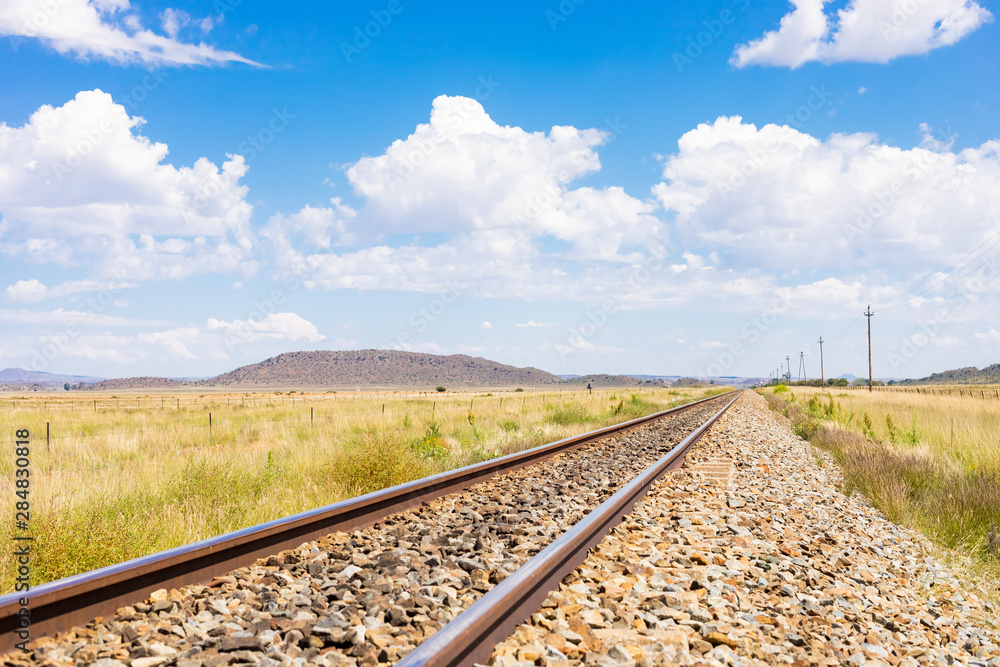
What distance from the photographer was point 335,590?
4.39m

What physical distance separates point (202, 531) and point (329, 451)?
5506 mm

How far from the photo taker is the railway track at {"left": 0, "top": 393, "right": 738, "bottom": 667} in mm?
3426

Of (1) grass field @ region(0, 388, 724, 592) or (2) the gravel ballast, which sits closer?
(2) the gravel ballast

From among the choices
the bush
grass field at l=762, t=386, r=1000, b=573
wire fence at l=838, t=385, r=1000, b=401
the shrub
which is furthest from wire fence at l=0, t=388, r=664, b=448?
wire fence at l=838, t=385, r=1000, b=401

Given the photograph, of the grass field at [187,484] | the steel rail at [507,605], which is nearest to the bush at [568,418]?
the grass field at [187,484]

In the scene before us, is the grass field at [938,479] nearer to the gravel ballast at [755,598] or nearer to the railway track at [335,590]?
the gravel ballast at [755,598]

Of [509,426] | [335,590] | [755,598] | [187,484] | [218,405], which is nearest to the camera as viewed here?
[335,590]

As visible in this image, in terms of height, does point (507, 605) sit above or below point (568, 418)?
above

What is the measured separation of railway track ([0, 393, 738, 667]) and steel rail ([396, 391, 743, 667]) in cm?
1

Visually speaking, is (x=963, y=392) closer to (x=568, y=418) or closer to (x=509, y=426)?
(x=568, y=418)

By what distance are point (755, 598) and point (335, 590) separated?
119 inches

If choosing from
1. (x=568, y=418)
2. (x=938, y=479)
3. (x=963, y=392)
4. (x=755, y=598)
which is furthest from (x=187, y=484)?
(x=963, y=392)

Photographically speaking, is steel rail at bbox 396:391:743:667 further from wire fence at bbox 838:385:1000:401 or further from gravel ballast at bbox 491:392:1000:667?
wire fence at bbox 838:385:1000:401

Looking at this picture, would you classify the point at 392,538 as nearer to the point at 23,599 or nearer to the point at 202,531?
the point at 202,531
